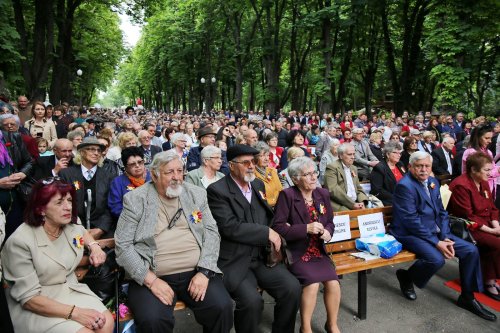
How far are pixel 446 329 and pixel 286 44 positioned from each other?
3073 cm

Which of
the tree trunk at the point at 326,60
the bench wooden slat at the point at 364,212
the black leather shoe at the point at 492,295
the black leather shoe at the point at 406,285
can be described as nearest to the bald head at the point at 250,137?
the bench wooden slat at the point at 364,212

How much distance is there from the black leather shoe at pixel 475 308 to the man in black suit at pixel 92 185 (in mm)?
4254

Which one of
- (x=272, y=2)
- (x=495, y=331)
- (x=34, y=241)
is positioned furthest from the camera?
(x=272, y=2)

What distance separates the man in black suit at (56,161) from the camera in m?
5.53

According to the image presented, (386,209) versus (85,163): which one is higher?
(85,163)

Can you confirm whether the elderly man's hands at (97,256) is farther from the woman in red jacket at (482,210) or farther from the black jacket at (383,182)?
the black jacket at (383,182)

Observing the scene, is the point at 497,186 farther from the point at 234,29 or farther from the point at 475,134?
the point at 234,29

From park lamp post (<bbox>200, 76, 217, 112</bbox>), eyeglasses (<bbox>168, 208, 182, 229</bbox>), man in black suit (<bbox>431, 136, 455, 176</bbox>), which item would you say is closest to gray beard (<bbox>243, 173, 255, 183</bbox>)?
eyeglasses (<bbox>168, 208, 182, 229</bbox>)

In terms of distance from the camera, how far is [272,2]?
82.9 feet

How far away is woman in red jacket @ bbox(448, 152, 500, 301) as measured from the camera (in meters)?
4.91

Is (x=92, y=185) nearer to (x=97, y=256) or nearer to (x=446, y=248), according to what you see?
(x=97, y=256)

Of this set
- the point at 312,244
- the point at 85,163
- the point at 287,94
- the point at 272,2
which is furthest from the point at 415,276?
the point at 287,94

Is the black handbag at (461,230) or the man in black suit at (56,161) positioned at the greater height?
the man in black suit at (56,161)

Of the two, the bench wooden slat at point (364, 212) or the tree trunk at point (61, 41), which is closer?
the bench wooden slat at point (364, 212)
